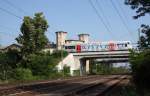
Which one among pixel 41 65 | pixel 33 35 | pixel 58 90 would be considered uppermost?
pixel 33 35

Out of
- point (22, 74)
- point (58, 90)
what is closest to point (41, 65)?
point (22, 74)

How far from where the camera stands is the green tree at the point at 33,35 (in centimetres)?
8544

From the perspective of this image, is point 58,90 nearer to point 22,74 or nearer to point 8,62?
point 22,74

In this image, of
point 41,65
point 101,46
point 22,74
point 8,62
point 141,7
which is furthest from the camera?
point 101,46

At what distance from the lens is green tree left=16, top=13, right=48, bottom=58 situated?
85.4m

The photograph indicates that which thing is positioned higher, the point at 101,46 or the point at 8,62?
the point at 101,46

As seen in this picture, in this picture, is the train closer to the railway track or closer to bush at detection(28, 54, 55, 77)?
bush at detection(28, 54, 55, 77)

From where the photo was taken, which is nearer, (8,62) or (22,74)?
(22,74)

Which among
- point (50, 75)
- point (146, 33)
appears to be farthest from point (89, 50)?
point (146, 33)

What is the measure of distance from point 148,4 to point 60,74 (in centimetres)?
6777

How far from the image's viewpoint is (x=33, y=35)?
86.5 m

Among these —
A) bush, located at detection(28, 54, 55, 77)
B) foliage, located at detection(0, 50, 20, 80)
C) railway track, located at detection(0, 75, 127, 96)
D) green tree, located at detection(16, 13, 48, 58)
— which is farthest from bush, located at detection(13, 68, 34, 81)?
railway track, located at detection(0, 75, 127, 96)

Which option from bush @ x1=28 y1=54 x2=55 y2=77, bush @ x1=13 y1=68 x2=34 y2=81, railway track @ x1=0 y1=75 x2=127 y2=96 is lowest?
railway track @ x1=0 y1=75 x2=127 y2=96

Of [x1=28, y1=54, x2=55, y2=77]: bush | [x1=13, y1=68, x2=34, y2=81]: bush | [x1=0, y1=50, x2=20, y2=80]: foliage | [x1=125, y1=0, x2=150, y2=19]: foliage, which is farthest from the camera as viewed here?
[x1=28, y1=54, x2=55, y2=77]: bush
